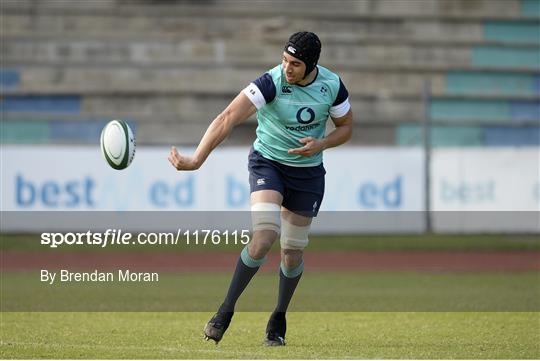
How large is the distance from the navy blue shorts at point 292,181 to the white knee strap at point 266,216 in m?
0.19

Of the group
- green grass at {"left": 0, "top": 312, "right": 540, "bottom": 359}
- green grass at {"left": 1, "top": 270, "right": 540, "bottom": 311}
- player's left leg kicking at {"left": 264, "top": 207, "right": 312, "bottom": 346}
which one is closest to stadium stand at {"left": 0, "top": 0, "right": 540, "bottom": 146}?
green grass at {"left": 1, "top": 270, "right": 540, "bottom": 311}

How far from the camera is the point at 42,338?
876 cm

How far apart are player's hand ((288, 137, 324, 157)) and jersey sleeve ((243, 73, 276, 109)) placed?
405mm

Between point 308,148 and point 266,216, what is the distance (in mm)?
598

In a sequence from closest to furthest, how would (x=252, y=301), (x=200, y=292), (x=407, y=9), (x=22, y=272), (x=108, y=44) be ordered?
(x=252, y=301) < (x=200, y=292) < (x=22, y=272) < (x=108, y=44) < (x=407, y=9)

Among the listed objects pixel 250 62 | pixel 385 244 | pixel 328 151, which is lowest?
pixel 385 244

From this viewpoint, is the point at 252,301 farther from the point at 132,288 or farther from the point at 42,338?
the point at 42,338

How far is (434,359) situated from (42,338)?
10.5 feet

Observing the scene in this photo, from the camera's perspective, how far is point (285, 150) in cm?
844

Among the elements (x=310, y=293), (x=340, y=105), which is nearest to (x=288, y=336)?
(x=340, y=105)

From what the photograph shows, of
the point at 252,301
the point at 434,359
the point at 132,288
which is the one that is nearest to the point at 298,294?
the point at 252,301

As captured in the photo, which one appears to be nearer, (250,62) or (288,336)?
(288,336)

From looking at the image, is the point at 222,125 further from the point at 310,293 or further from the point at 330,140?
the point at 310,293

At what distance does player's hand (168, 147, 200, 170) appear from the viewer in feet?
25.4
